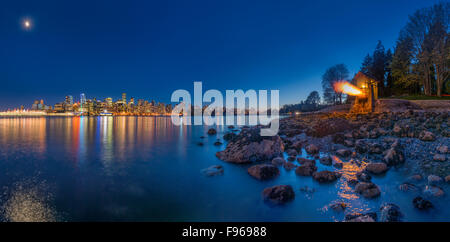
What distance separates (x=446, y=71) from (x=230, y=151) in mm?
36027

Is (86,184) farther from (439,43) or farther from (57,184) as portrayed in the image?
(439,43)

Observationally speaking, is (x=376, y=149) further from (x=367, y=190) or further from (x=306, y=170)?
Result: (x=367, y=190)

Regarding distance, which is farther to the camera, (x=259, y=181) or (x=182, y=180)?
(x=182, y=180)

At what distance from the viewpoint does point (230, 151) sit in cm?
951

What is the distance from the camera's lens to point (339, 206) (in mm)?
4156

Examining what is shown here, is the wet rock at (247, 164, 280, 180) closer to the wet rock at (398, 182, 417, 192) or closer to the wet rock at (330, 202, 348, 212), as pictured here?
the wet rock at (330, 202, 348, 212)

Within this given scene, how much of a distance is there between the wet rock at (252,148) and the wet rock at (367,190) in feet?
14.0

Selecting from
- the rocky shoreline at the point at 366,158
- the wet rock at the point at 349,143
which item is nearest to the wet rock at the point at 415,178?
the rocky shoreline at the point at 366,158

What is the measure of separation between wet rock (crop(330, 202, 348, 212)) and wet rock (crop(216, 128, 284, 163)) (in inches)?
178

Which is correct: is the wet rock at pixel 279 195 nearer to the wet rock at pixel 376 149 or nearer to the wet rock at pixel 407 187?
the wet rock at pixel 407 187

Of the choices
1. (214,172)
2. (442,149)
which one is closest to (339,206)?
(214,172)

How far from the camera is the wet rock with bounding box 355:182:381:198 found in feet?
15.0

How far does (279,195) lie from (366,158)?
5.83m
